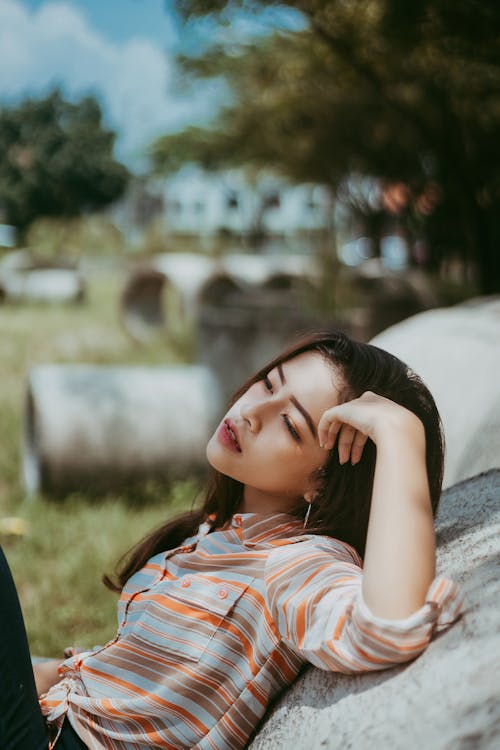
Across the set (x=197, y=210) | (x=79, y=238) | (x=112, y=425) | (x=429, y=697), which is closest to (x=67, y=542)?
(x=112, y=425)

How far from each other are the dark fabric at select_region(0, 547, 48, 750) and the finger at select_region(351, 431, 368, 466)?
0.65 metres

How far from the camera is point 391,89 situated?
10.1 m

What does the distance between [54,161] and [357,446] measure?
39659 mm

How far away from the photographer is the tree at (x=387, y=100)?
22.2ft

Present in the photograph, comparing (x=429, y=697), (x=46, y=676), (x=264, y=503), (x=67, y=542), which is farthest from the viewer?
(x=67, y=542)

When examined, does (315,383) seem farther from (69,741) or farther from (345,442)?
(69,741)

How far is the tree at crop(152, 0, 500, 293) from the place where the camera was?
6781 millimetres

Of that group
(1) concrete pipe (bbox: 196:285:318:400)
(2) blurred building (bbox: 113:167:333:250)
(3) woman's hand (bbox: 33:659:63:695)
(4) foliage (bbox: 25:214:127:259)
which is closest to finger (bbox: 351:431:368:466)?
(3) woman's hand (bbox: 33:659:63:695)

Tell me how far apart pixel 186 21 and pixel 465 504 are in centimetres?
615

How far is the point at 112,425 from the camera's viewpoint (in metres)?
4.27

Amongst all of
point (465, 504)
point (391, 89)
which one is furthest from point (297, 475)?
point (391, 89)

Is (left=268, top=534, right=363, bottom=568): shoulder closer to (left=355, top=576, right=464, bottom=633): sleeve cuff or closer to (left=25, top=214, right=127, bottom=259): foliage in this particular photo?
(left=355, top=576, right=464, bottom=633): sleeve cuff

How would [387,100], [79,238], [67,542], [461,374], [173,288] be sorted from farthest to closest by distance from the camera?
1. [79,238]
2. [173,288]
3. [387,100]
4. [67,542]
5. [461,374]

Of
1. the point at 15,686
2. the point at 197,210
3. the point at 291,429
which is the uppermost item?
the point at 197,210
